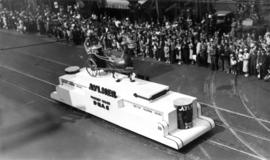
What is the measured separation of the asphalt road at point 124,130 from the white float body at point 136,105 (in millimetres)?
518

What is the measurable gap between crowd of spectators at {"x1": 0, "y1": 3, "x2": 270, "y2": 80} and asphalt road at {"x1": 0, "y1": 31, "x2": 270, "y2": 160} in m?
0.59

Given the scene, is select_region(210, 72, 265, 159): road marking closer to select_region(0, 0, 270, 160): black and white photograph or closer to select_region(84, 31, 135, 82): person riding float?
select_region(0, 0, 270, 160): black and white photograph

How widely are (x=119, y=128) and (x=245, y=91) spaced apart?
21.4ft

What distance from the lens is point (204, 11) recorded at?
92.4ft

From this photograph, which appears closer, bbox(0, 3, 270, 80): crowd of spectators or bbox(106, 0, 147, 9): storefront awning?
bbox(0, 3, 270, 80): crowd of spectators

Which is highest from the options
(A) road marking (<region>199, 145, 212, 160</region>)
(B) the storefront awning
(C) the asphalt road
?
(B) the storefront awning

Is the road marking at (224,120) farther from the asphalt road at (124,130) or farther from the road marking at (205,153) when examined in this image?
the road marking at (205,153)

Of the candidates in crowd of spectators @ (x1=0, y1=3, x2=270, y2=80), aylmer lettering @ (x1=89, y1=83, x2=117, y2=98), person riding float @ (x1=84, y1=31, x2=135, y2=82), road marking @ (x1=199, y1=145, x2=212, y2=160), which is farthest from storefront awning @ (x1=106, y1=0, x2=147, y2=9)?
road marking @ (x1=199, y1=145, x2=212, y2=160)

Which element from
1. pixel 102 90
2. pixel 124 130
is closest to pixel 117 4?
pixel 102 90

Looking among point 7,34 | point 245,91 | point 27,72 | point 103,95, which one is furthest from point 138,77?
point 7,34

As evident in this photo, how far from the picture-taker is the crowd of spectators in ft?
68.9

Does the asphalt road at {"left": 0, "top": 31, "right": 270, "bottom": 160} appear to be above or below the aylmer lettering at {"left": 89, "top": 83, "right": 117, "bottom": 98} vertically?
below

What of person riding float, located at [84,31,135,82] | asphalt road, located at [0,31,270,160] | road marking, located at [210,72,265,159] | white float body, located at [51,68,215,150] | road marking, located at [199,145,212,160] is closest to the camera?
road marking, located at [199,145,212,160]

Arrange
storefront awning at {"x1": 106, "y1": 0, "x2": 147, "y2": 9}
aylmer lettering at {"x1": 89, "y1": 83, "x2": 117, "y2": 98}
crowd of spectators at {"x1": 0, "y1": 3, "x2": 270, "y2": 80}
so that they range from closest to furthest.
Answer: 1. aylmer lettering at {"x1": 89, "y1": 83, "x2": 117, "y2": 98}
2. crowd of spectators at {"x1": 0, "y1": 3, "x2": 270, "y2": 80}
3. storefront awning at {"x1": 106, "y1": 0, "x2": 147, "y2": 9}
